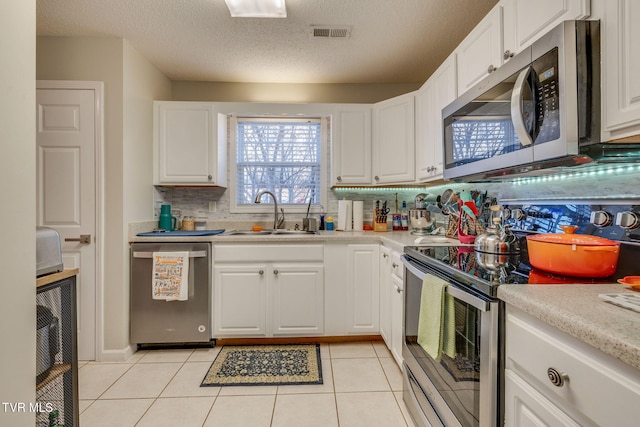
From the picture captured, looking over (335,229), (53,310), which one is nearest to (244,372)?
(53,310)

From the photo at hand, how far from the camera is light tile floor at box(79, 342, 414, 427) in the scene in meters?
1.67

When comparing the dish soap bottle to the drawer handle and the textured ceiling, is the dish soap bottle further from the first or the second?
the drawer handle

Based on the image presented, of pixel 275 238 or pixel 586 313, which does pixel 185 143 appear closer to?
pixel 275 238

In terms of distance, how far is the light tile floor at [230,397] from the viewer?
65.7 inches

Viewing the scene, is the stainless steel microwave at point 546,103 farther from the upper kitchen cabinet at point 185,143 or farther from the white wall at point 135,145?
the white wall at point 135,145

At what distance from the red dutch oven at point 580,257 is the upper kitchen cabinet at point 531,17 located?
74 centimetres

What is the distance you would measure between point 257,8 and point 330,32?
0.55 m

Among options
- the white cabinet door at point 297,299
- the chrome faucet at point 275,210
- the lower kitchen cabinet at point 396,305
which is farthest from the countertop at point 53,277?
the chrome faucet at point 275,210

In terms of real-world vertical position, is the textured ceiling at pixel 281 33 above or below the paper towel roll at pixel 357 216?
above

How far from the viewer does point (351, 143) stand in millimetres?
2896

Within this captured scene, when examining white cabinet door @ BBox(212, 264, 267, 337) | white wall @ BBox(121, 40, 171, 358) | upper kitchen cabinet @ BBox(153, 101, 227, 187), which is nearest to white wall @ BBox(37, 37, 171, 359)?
white wall @ BBox(121, 40, 171, 358)

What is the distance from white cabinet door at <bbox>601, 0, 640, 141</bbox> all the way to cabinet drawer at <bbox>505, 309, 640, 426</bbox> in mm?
618

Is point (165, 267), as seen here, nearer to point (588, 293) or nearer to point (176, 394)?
point (176, 394)

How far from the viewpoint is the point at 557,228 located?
1.45 meters
